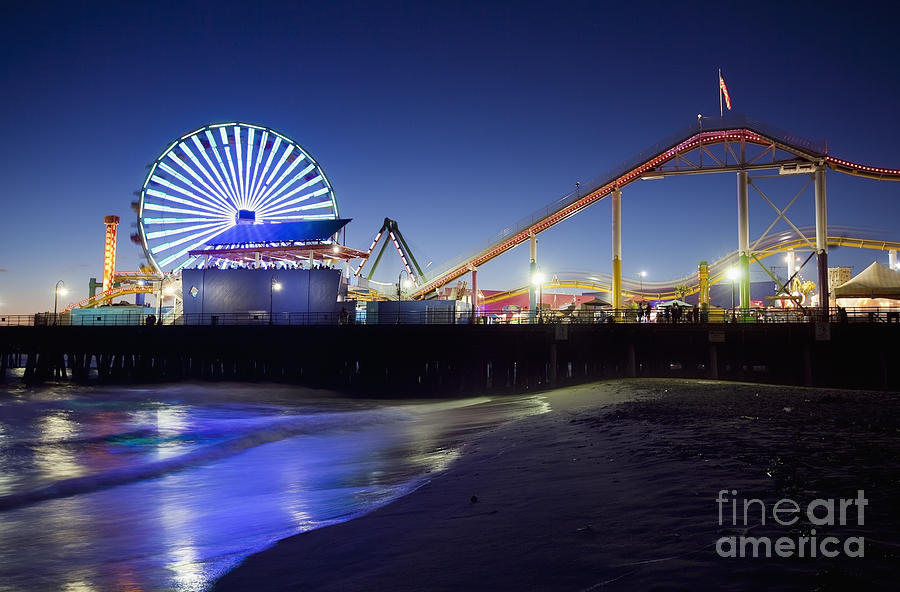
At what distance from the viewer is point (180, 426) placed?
20.0 m

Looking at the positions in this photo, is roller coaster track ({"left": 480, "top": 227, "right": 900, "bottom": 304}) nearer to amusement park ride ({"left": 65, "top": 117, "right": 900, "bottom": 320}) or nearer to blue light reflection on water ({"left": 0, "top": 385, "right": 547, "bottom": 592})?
amusement park ride ({"left": 65, "top": 117, "right": 900, "bottom": 320})

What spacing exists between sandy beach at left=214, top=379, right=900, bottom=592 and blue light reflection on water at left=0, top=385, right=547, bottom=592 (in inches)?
43.3

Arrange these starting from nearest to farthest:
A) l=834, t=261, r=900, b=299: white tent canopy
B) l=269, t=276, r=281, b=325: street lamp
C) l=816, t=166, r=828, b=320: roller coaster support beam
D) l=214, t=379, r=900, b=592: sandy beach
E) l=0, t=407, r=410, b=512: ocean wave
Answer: l=214, t=379, r=900, b=592: sandy beach, l=0, t=407, r=410, b=512: ocean wave, l=816, t=166, r=828, b=320: roller coaster support beam, l=834, t=261, r=900, b=299: white tent canopy, l=269, t=276, r=281, b=325: street lamp

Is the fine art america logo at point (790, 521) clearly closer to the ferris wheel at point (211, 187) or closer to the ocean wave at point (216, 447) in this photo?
the ocean wave at point (216, 447)

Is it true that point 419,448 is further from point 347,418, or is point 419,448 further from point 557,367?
point 557,367

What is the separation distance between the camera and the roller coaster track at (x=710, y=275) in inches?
1891

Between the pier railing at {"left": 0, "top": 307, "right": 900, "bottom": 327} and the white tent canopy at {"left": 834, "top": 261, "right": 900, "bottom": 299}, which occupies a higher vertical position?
the white tent canopy at {"left": 834, "top": 261, "right": 900, "bottom": 299}

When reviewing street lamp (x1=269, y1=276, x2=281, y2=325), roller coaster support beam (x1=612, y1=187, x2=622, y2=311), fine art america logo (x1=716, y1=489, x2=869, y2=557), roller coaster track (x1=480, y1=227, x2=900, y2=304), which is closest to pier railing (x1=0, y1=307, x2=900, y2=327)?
street lamp (x1=269, y1=276, x2=281, y2=325)

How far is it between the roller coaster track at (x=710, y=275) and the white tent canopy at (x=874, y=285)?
14.3 feet

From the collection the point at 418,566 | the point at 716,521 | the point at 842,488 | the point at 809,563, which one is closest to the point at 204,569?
the point at 418,566

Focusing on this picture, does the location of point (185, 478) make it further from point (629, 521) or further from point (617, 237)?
point (617, 237)

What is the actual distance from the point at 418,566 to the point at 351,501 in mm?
3491

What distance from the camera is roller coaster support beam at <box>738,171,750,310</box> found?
38125mm

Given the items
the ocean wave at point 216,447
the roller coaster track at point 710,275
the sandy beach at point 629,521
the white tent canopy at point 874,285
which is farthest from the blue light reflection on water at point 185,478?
the roller coaster track at point 710,275
